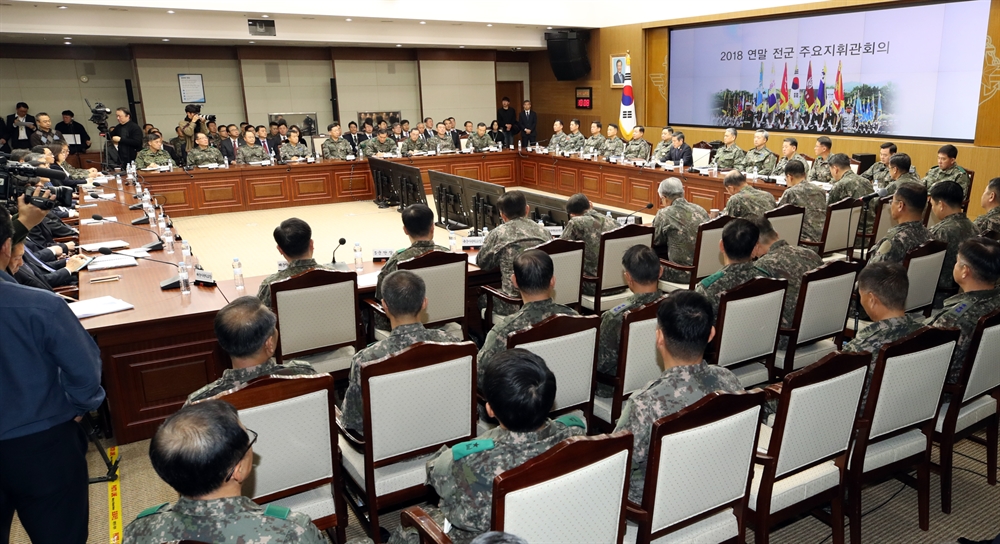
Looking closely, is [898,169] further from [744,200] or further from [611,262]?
[611,262]

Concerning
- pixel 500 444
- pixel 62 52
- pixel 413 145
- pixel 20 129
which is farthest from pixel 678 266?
pixel 62 52

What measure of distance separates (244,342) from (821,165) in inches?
280

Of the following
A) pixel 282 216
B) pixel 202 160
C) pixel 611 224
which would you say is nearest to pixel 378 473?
pixel 611 224

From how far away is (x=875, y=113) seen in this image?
9.47 m

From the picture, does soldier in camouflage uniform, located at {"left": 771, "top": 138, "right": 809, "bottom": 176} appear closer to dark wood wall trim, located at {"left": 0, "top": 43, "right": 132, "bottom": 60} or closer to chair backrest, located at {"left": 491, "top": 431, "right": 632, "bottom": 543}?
chair backrest, located at {"left": 491, "top": 431, "right": 632, "bottom": 543}

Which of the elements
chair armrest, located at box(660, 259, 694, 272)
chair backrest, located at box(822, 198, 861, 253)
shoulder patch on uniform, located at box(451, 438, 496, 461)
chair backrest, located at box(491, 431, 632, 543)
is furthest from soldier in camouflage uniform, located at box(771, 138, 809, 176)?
shoulder patch on uniform, located at box(451, 438, 496, 461)

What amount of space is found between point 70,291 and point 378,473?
3.17 metres

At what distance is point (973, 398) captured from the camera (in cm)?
258

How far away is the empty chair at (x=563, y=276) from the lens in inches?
156

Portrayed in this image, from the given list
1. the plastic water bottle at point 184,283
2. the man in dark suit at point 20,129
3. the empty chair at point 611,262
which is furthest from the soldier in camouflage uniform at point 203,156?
the empty chair at point 611,262

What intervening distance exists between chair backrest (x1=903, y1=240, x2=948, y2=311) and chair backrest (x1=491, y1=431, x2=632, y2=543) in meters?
2.73

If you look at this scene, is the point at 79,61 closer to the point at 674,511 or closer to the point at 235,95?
the point at 235,95

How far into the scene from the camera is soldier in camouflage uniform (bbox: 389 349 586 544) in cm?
163

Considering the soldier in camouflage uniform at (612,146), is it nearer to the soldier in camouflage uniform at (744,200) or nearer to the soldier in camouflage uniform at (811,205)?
the soldier in camouflage uniform at (811,205)
